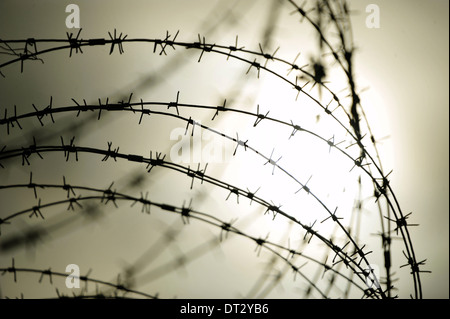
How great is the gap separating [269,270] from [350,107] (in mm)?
1436

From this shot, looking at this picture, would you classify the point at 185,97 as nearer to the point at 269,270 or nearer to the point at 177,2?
the point at 177,2

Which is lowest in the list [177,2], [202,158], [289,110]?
[202,158]

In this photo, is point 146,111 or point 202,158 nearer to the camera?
point 146,111

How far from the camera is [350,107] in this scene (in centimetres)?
327

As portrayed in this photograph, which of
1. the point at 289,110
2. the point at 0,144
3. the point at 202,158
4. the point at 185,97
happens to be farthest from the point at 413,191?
the point at 0,144

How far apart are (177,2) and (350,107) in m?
1.57
